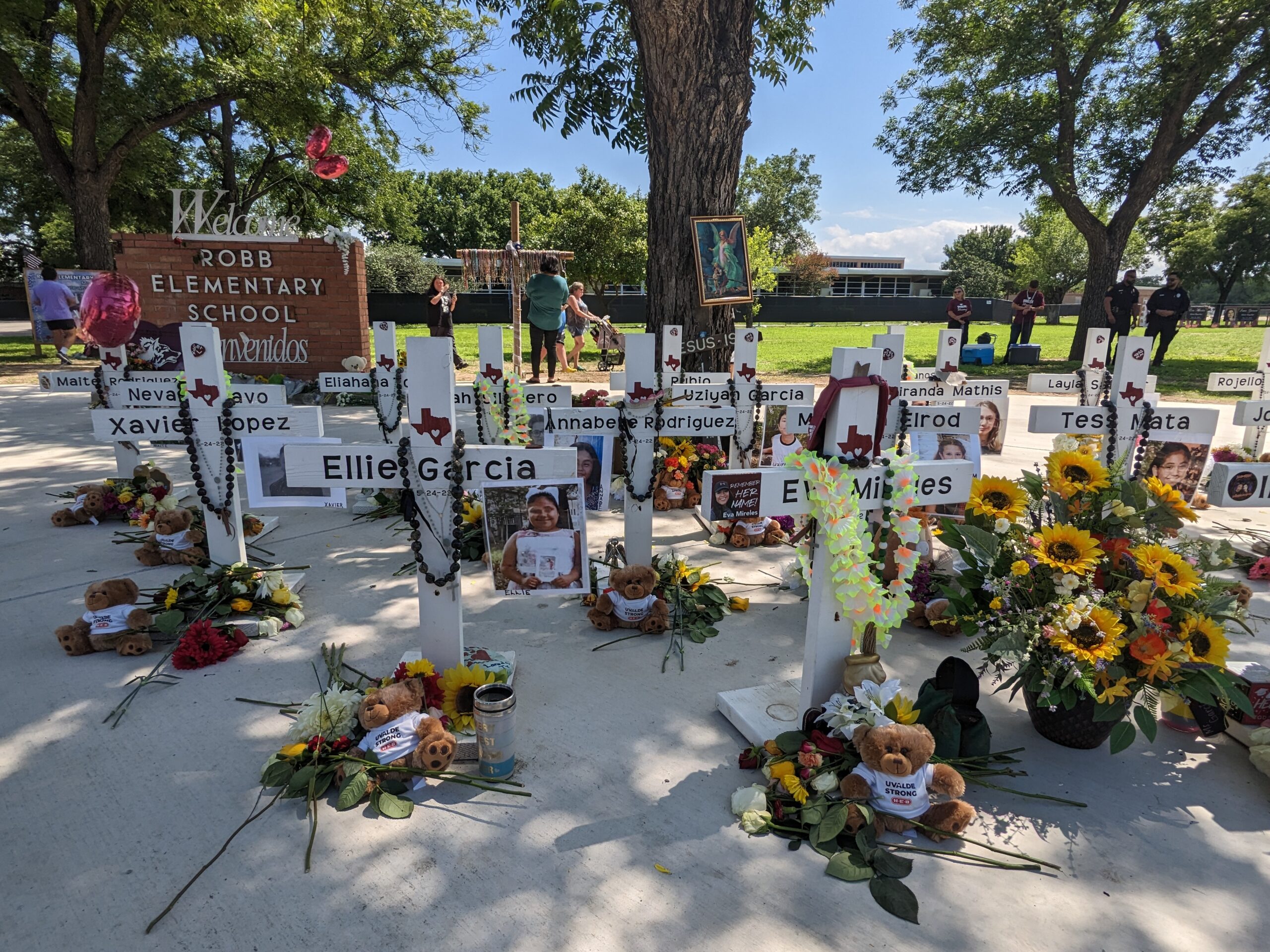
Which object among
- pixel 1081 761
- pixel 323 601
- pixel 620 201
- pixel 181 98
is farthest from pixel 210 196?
pixel 1081 761

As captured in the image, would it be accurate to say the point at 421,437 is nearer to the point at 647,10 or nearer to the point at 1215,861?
the point at 1215,861

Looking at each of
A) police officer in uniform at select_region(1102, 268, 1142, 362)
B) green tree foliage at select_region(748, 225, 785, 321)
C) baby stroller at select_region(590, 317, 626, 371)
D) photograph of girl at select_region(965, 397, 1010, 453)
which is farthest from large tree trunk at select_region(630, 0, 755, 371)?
green tree foliage at select_region(748, 225, 785, 321)

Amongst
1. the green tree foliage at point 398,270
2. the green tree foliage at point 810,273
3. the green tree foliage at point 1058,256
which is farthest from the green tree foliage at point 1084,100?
the green tree foliage at point 1058,256

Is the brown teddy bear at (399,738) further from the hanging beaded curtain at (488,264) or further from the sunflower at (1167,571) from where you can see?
the hanging beaded curtain at (488,264)

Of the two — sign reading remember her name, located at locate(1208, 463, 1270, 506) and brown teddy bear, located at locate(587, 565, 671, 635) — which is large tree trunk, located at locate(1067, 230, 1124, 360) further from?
brown teddy bear, located at locate(587, 565, 671, 635)

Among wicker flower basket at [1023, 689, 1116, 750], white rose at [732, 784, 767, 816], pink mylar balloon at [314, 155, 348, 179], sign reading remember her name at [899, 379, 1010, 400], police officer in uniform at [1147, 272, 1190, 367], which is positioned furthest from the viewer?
pink mylar balloon at [314, 155, 348, 179]

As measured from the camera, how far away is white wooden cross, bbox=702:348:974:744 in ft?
8.45

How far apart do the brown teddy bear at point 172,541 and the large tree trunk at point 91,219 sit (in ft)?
38.5

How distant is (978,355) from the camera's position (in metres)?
16.3

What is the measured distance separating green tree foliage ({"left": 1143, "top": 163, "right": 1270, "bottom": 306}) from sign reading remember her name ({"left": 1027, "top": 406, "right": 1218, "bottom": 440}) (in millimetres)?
42667

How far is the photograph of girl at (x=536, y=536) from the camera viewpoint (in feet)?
9.55

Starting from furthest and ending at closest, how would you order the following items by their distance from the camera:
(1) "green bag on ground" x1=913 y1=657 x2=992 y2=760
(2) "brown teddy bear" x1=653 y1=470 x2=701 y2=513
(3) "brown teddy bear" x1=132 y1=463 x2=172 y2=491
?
(2) "brown teddy bear" x1=653 y1=470 x2=701 y2=513 < (3) "brown teddy bear" x1=132 y1=463 x2=172 y2=491 < (1) "green bag on ground" x1=913 y1=657 x2=992 y2=760

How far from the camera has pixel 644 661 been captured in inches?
136

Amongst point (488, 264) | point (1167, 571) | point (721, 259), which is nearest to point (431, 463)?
point (1167, 571)
